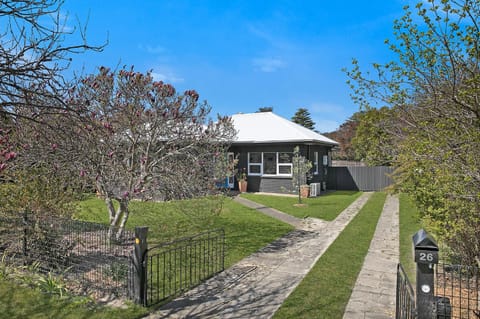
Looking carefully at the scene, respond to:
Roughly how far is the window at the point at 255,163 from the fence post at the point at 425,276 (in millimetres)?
16307

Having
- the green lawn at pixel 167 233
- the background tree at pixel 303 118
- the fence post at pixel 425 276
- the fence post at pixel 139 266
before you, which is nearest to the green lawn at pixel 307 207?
the green lawn at pixel 167 233

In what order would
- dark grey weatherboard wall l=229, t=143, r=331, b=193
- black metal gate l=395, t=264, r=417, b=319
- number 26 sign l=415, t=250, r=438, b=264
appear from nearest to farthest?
number 26 sign l=415, t=250, r=438, b=264 → black metal gate l=395, t=264, r=417, b=319 → dark grey weatherboard wall l=229, t=143, r=331, b=193

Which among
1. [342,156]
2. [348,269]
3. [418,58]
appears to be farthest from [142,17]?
[342,156]

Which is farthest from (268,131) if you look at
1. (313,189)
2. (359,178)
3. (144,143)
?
(144,143)

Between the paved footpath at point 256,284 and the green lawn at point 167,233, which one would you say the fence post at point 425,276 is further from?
the green lawn at point 167,233

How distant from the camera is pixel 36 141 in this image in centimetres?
560

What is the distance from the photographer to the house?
17.7 m

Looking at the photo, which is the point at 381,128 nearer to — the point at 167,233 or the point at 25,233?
the point at 167,233

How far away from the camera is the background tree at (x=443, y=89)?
3322mm

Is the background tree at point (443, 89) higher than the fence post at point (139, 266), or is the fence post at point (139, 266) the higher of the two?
the background tree at point (443, 89)

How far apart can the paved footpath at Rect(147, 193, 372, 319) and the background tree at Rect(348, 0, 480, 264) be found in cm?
277

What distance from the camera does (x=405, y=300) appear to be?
3.00 metres

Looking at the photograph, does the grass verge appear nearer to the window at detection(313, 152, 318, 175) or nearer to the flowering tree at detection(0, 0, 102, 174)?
the flowering tree at detection(0, 0, 102, 174)

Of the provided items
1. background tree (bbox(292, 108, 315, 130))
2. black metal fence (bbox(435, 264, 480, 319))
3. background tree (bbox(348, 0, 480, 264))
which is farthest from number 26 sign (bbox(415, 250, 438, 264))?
background tree (bbox(292, 108, 315, 130))
